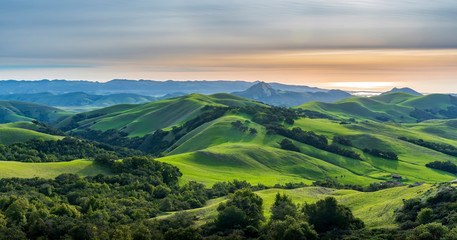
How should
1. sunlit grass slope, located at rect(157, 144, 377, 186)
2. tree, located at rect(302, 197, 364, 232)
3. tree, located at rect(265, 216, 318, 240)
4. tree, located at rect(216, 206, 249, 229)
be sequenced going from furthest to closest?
sunlit grass slope, located at rect(157, 144, 377, 186) → tree, located at rect(216, 206, 249, 229) → tree, located at rect(302, 197, 364, 232) → tree, located at rect(265, 216, 318, 240)

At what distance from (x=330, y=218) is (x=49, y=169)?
256 feet

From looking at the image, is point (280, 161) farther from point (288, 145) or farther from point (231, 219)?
point (231, 219)

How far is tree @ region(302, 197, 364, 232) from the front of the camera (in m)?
48.5

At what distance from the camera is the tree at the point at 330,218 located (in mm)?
48469

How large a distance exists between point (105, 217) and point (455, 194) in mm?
53390

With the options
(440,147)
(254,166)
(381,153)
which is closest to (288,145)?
(254,166)

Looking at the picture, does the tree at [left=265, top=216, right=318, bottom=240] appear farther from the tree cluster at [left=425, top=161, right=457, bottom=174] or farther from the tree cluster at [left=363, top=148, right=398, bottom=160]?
the tree cluster at [left=363, top=148, right=398, bottom=160]

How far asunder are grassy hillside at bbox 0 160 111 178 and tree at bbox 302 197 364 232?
67.2 m

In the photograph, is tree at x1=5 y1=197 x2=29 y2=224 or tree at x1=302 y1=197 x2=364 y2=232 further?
tree at x1=5 y1=197 x2=29 y2=224

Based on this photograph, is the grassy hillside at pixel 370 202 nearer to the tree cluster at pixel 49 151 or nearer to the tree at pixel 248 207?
the tree at pixel 248 207

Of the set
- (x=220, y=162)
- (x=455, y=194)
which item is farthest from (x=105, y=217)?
(x=220, y=162)

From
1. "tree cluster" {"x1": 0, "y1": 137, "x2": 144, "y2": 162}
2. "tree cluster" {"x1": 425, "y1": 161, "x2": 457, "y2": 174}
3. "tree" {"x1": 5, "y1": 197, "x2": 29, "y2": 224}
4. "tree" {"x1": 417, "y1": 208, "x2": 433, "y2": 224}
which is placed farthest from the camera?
"tree cluster" {"x1": 425, "y1": 161, "x2": 457, "y2": 174}

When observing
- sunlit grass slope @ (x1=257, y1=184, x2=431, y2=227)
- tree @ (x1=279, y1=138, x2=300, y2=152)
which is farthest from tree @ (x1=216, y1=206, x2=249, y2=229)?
tree @ (x1=279, y1=138, x2=300, y2=152)

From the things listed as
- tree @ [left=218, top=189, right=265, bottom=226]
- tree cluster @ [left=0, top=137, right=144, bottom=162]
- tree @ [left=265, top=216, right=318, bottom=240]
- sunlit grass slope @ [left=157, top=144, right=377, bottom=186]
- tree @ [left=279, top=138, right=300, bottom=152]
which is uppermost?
tree @ [left=265, top=216, right=318, bottom=240]
